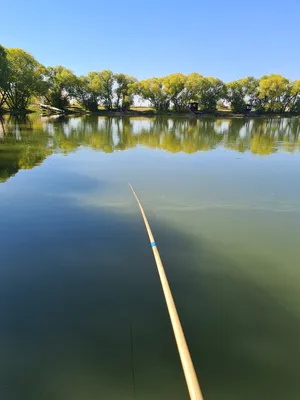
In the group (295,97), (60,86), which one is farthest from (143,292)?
(295,97)

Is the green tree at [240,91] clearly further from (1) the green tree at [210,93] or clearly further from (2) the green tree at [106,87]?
(2) the green tree at [106,87]

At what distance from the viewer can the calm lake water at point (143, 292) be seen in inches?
137

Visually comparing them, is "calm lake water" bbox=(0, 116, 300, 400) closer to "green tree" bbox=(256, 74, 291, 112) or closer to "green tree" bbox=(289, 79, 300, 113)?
"green tree" bbox=(256, 74, 291, 112)

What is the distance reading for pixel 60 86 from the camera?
87812 millimetres

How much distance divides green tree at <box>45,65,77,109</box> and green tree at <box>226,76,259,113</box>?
61.2 metres

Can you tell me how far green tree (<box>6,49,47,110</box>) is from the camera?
63.7m

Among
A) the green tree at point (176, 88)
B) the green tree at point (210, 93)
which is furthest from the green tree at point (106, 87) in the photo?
the green tree at point (210, 93)

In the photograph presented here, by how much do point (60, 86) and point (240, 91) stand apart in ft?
227

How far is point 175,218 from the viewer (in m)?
8.15

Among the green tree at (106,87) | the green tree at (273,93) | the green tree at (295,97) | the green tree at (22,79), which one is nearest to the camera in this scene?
the green tree at (22,79)

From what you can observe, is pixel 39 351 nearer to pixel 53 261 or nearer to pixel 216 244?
pixel 53 261

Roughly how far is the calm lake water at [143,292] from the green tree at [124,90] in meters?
98.9

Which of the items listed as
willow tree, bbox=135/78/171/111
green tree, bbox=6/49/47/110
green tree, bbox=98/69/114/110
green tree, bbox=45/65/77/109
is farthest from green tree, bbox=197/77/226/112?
green tree, bbox=6/49/47/110

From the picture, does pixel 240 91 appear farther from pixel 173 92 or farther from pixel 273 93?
pixel 173 92
